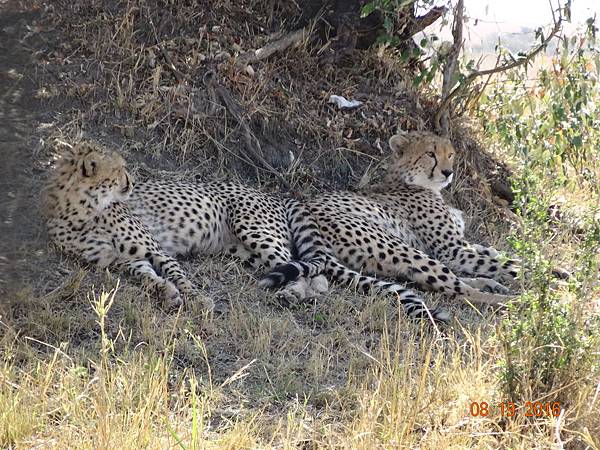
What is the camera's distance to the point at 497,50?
6.83 m

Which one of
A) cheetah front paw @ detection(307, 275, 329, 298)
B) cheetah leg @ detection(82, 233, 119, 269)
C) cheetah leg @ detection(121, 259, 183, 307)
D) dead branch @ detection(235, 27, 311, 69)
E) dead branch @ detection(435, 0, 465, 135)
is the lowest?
cheetah leg @ detection(82, 233, 119, 269)

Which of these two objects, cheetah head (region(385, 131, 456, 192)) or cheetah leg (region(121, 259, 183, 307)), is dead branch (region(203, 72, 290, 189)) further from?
cheetah leg (region(121, 259, 183, 307))

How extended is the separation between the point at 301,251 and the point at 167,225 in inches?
Answer: 31.0

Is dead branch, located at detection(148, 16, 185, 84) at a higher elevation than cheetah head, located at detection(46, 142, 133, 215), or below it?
higher

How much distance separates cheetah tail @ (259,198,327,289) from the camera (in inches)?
192

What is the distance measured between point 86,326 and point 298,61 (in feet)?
10.4

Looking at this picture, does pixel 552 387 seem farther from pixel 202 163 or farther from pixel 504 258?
pixel 202 163

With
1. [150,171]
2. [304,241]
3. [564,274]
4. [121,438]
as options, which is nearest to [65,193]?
A: [150,171]

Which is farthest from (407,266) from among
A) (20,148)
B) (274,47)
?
(20,148)

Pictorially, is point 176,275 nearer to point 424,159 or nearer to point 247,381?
point 247,381

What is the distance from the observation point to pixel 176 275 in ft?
15.6

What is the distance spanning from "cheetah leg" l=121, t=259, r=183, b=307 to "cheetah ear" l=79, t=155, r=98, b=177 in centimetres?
59
